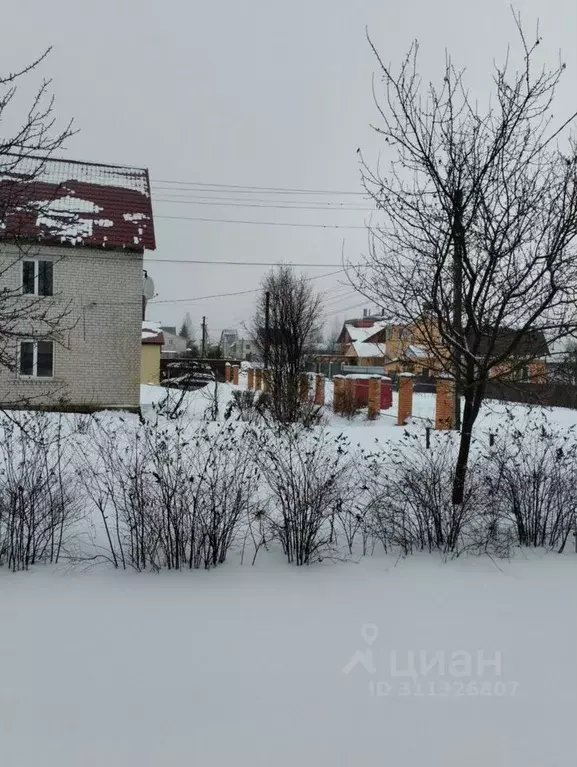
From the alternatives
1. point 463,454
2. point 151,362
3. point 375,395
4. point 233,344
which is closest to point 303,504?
point 463,454

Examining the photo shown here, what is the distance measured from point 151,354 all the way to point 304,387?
18133mm

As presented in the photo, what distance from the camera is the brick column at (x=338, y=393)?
16969 millimetres

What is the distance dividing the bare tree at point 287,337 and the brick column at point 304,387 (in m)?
0.15

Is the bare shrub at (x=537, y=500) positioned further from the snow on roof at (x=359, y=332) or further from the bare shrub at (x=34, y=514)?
the snow on roof at (x=359, y=332)

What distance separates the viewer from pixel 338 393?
56.4 feet

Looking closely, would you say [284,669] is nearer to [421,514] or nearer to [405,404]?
[421,514]

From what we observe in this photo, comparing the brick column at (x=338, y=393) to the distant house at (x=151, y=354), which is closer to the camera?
the brick column at (x=338, y=393)

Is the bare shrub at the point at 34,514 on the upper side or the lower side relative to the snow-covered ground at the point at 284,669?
upper

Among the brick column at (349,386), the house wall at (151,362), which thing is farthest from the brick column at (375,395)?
the house wall at (151,362)

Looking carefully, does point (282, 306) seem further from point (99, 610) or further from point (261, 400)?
point (99, 610)

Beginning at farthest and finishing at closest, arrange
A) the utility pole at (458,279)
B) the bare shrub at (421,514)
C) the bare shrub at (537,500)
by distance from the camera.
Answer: the utility pole at (458,279) → the bare shrub at (537,500) → the bare shrub at (421,514)

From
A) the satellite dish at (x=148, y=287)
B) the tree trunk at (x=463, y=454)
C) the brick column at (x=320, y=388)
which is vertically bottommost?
the tree trunk at (x=463, y=454)

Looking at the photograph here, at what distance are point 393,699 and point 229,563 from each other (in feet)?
5.81

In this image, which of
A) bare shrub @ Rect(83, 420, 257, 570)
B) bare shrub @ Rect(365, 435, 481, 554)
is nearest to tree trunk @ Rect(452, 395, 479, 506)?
bare shrub @ Rect(365, 435, 481, 554)
